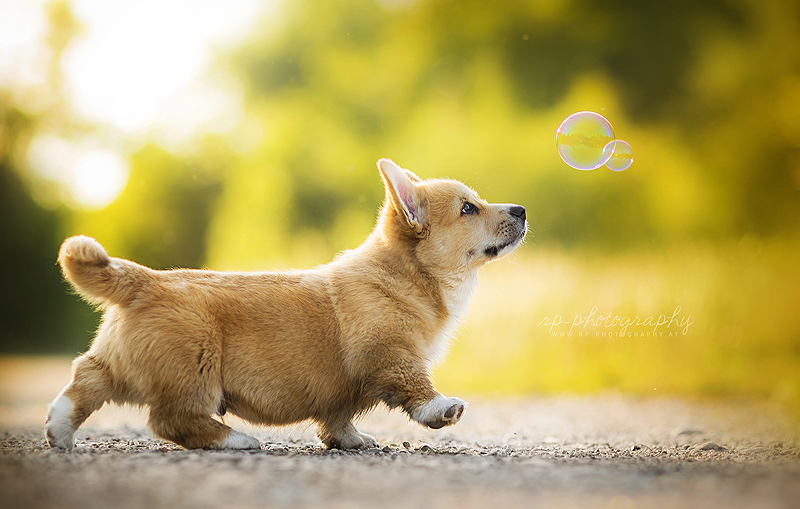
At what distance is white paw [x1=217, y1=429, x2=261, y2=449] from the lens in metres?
3.07

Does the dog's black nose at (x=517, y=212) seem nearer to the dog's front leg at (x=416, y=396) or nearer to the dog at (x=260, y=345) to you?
the dog at (x=260, y=345)

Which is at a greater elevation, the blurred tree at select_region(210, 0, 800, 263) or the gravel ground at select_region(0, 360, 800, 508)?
the blurred tree at select_region(210, 0, 800, 263)

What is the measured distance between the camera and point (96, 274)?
3027 millimetres

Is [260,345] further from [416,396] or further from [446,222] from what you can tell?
[446,222]

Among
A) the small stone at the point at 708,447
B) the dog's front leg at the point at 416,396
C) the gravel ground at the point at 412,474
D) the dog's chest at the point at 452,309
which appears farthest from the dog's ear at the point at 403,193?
the small stone at the point at 708,447

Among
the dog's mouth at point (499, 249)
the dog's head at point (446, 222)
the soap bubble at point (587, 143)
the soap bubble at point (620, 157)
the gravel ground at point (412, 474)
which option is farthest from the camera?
the soap bubble at point (620, 157)

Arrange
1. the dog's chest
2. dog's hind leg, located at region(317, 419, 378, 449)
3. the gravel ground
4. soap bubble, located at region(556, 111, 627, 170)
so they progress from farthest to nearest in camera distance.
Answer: soap bubble, located at region(556, 111, 627, 170) < the dog's chest < dog's hind leg, located at region(317, 419, 378, 449) < the gravel ground

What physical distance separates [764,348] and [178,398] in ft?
25.1

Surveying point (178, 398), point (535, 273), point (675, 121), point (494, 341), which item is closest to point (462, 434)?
point (178, 398)

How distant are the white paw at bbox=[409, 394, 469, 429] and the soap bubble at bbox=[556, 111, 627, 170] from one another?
2881 mm

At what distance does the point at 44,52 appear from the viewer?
14719 mm

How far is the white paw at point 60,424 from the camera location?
3047 millimetres

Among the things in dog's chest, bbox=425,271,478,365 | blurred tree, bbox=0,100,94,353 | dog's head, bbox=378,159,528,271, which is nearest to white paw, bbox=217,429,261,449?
dog's chest, bbox=425,271,478,365

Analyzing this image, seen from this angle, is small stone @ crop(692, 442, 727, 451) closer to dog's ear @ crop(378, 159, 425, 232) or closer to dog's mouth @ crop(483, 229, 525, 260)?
dog's mouth @ crop(483, 229, 525, 260)
